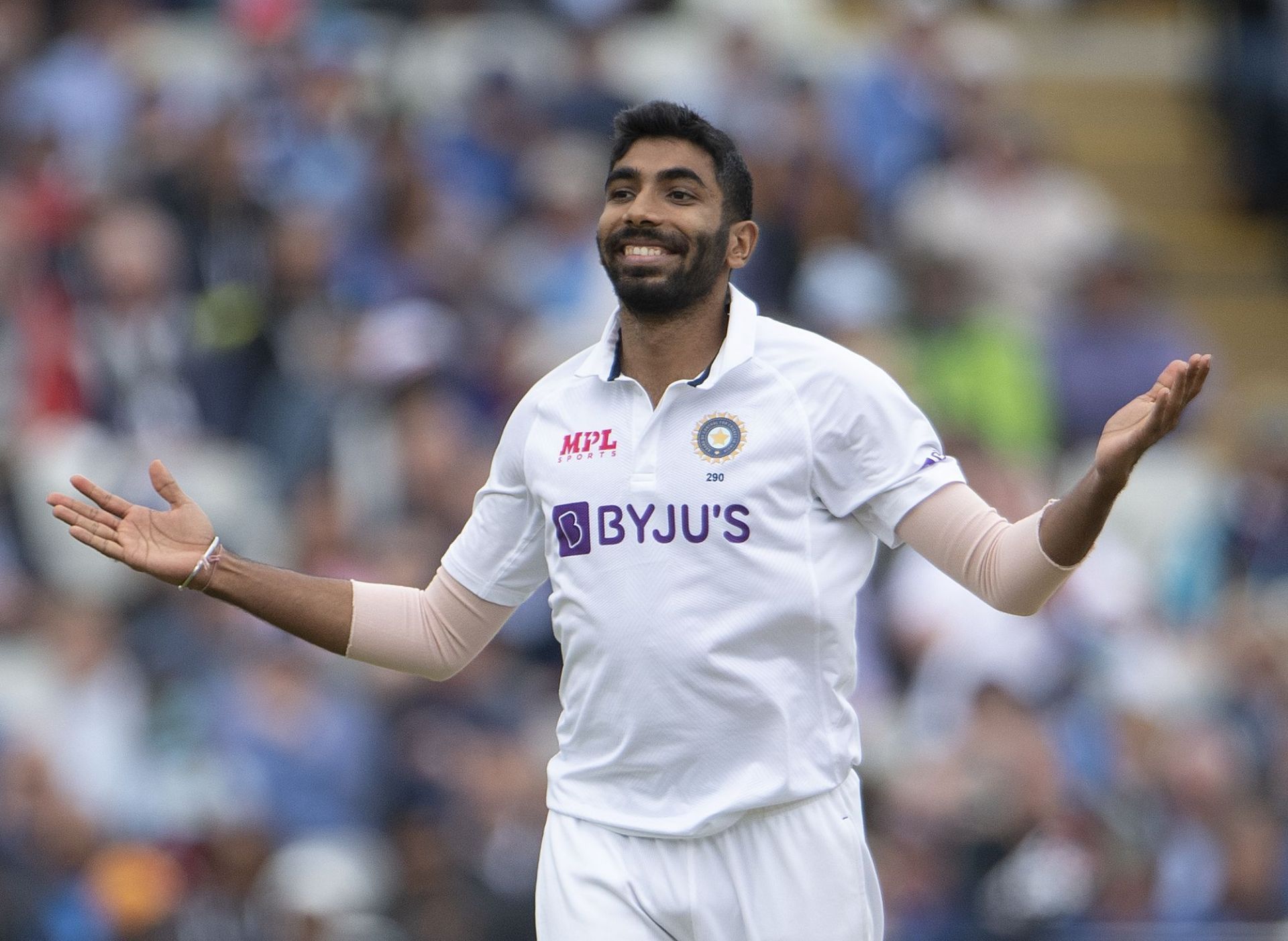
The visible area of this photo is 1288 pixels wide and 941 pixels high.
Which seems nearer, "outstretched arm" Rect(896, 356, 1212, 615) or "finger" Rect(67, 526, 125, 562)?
"outstretched arm" Rect(896, 356, 1212, 615)

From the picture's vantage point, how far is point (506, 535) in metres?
5.03

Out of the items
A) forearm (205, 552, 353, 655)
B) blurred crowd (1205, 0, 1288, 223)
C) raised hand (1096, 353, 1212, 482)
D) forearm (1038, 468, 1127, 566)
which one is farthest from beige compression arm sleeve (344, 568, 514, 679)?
blurred crowd (1205, 0, 1288, 223)

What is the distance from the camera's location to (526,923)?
838 cm

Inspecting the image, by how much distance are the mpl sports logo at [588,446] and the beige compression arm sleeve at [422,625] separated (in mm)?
497

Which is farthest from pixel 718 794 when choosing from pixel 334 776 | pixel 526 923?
pixel 334 776

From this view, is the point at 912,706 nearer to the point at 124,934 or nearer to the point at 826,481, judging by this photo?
the point at 124,934

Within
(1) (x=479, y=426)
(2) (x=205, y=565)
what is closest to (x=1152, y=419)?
(2) (x=205, y=565)

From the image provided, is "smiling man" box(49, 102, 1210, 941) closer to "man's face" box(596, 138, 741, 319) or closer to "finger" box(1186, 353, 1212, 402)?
"man's face" box(596, 138, 741, 319)

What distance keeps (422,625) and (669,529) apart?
0.78m

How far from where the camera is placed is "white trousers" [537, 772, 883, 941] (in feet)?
15.3

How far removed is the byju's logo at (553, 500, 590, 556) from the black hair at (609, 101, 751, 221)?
73 centimetres

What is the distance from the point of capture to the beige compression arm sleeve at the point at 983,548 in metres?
4.49

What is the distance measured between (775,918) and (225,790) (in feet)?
15.5

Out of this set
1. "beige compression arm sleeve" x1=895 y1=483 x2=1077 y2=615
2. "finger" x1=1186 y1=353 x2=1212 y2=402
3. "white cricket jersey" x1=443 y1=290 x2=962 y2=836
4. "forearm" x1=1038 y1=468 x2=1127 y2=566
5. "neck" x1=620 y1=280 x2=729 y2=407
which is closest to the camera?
"finger" x1=1186 y1=353 x2=1212 y2=402
